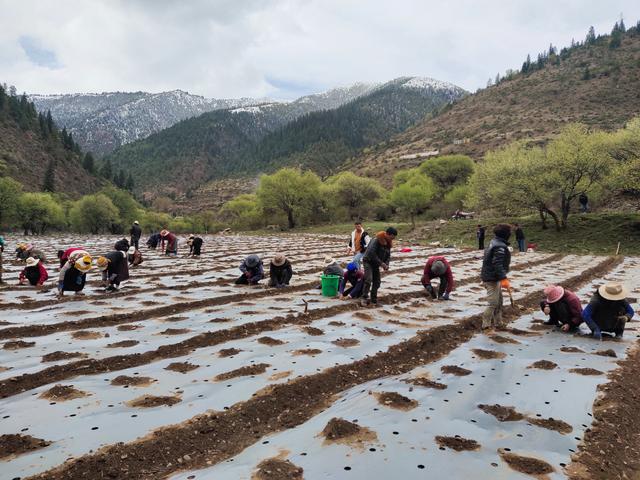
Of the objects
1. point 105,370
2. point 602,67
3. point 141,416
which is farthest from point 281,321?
point 602,67

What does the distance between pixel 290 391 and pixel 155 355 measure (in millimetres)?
2472

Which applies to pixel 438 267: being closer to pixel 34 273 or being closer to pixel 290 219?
pixel 34 273

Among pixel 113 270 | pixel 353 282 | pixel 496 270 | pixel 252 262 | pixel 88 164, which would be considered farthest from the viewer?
pixel 88 164

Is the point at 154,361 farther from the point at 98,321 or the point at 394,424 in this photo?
the point at 394,424

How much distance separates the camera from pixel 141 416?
4367 mm

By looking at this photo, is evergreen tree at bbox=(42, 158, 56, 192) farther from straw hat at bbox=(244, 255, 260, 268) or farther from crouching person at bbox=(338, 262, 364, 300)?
crouching person at bbox=(338, 262, 364, 300)

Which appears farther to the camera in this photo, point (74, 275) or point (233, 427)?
point (74, 275)

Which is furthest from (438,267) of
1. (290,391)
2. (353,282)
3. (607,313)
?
(290,391)

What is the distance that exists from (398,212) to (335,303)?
2205 inches

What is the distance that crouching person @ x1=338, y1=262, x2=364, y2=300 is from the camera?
10.9m

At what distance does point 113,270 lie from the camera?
1166 cm

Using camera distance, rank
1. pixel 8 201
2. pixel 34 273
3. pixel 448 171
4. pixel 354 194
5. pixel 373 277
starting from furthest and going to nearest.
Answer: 1. pixel 448 171
2. pixel 354 194
3. pixel 8 201
4. pixel 34 273
5. pixel 373 277

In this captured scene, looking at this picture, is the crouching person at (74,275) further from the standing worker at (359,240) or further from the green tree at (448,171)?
the green tree at (448,171)

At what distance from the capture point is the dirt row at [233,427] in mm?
3516
